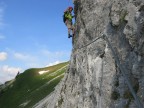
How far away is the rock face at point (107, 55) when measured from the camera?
19.4 metres

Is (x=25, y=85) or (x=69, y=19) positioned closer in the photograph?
(x=69, y=19)

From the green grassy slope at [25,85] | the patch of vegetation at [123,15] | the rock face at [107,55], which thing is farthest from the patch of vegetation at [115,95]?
the green grassy slope at [25,85]

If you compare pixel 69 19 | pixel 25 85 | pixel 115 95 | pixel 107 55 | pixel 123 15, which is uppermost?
pixel 69 19

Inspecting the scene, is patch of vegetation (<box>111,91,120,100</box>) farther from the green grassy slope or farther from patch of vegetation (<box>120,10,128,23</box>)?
the green grassy slope

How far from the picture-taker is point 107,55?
2316 centimetres

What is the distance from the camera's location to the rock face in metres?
19.4

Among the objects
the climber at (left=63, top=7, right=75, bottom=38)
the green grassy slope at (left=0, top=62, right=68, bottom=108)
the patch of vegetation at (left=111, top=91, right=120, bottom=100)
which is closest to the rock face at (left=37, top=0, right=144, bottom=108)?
the patch of vegetation at (left=111, top=91, right=120, bottom=100)

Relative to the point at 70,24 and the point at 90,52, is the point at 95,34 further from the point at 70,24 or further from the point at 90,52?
the point at 70,24

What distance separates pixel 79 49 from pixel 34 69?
154 m

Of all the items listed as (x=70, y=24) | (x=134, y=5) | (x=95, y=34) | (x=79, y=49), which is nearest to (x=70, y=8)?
(x=70, y=24)

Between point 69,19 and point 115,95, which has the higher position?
point 69,19

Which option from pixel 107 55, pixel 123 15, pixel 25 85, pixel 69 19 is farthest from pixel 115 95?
pixel 25 85

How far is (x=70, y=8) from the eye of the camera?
3647cm

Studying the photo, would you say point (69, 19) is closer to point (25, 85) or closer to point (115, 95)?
point (115, 95)
